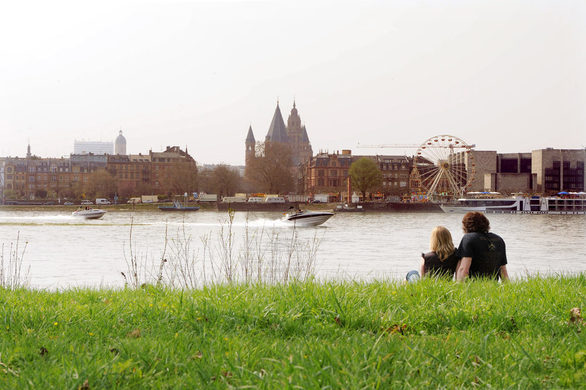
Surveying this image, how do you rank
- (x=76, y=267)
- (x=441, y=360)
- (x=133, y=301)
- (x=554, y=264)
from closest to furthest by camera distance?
(x=441, y=360), (x=133, y=301), (x=76, y=267), (x=554, y=264)

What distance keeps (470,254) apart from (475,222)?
0.31 metres

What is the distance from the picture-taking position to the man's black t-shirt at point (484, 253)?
5.51 metres

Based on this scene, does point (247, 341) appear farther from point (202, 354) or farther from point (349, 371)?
point (349, 371)

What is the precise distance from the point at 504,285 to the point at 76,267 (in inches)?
534

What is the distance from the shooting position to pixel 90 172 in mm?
71875

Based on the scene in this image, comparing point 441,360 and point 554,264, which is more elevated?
point 441,360

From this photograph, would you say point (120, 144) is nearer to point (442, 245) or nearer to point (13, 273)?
point (13, 273)

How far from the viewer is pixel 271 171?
76438mm

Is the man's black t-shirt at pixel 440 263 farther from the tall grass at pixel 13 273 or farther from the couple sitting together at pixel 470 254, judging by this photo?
the tall grass at pixel 13 273

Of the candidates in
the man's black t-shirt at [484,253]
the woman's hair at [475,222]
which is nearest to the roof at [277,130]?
the man's black t-shirt at [484,253]

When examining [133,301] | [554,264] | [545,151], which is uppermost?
[545,151]

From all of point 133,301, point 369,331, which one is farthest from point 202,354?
point 133,301

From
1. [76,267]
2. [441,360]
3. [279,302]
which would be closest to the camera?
[441,360]

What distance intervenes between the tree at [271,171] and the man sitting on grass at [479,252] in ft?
232
